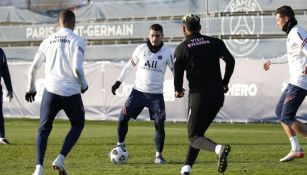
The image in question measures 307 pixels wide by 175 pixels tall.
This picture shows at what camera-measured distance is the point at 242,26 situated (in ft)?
98.3

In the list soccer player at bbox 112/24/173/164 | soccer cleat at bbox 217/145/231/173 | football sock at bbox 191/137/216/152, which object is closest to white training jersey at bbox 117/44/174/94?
soccer player at bbox 112/24/173/164

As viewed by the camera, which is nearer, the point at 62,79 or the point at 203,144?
the point at 203,144

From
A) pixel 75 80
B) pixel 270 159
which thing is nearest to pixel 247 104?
pixel 270 159

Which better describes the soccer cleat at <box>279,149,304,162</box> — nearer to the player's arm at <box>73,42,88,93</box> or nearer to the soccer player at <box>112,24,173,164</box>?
the soccer player at <box>112,24,173,164</box>

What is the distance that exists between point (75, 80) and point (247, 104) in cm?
1428

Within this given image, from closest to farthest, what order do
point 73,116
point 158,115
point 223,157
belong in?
1. point 223,157
2. point 73,116
3. point 158,115

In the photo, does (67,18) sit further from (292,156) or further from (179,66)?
(292,156)

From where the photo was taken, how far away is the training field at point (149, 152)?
12.5 m

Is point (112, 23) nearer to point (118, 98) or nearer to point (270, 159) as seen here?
point (118, 98)

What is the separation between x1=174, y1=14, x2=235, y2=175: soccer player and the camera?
10.9 m

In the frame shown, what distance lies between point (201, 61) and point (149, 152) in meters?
5.10

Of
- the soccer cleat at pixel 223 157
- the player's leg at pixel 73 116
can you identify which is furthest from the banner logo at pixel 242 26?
the soccer cleat at pixel 223 157

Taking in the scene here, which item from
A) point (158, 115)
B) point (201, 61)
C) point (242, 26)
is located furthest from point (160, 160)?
point (242, 26)

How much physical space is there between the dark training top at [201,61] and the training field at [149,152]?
5.15ft
